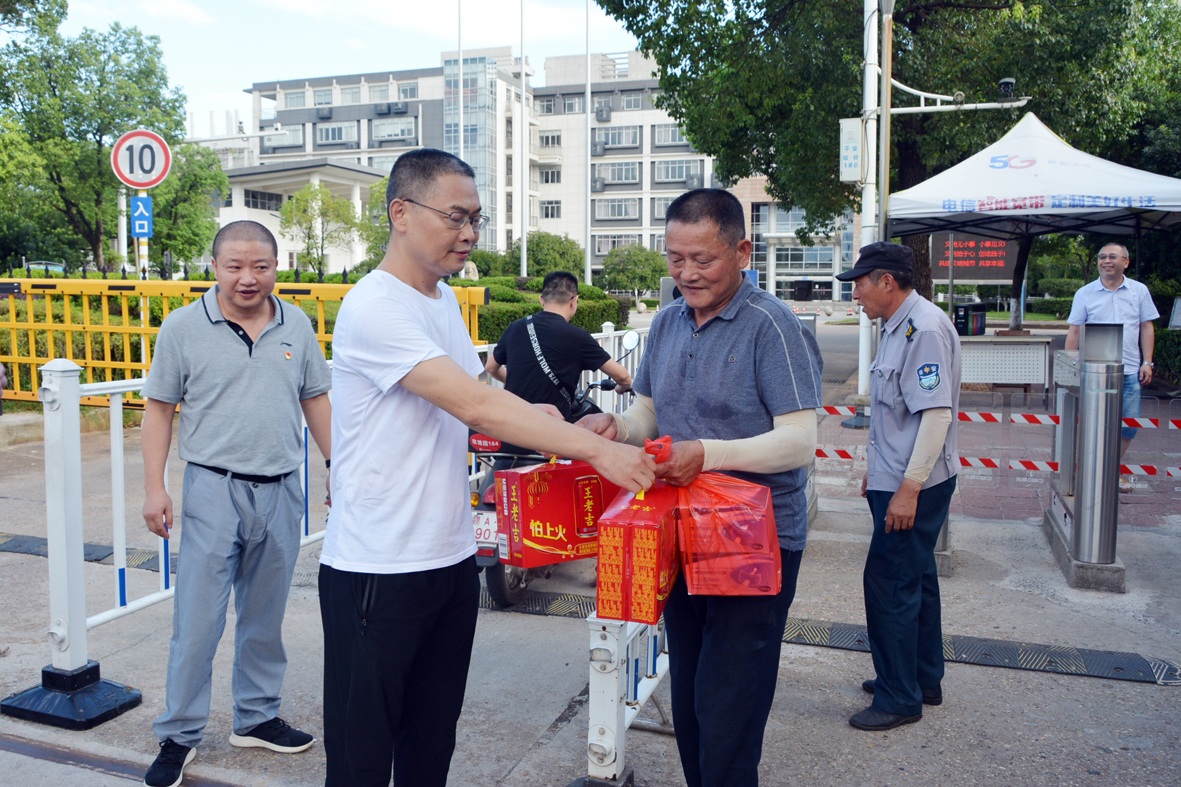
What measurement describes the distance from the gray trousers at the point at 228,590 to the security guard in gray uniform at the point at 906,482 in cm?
232

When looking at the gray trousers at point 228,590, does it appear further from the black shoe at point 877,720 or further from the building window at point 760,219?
the building window at point 760,219

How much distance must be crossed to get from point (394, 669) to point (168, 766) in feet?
4.73

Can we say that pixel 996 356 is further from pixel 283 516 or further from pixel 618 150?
pixel 618 150

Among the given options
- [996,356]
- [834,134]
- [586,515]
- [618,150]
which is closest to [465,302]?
[586,515]

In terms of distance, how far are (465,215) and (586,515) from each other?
3.00 ft

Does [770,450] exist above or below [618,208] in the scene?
below

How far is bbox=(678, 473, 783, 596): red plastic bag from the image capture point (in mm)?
2297

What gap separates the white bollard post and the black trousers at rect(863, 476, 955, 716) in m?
3.07

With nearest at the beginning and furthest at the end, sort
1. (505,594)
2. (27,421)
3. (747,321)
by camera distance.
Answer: (747,321), (505,594), (27,421)

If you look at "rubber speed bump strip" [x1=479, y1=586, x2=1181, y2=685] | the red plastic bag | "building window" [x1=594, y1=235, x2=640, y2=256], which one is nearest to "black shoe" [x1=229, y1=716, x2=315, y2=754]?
"rubber speed bump strip" [x1=479, y1=586, x2=1181, y2=685]

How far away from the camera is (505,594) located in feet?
16.3

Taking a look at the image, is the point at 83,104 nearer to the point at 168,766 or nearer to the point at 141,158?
the point at 141,158

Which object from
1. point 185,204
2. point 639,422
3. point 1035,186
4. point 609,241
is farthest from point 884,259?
point 609,241

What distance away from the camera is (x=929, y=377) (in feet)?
12.0
